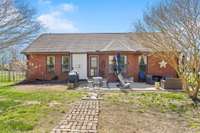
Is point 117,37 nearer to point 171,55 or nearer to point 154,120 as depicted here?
point 171,55

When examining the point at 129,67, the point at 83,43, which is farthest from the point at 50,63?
the point at 129,67

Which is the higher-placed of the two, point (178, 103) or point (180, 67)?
point (180, 67)

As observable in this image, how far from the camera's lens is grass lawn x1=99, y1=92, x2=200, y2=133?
8445 millimetres

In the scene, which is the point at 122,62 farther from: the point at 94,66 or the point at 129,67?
the point at 94,66

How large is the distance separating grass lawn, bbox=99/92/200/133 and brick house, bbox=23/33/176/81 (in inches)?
437

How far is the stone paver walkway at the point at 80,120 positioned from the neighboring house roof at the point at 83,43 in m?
14.0

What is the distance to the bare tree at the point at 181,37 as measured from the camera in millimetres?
13922

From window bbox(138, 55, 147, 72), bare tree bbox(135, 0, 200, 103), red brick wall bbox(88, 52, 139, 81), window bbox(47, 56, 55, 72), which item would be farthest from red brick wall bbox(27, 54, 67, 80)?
bare tree bbox(135, 0, 200, 103)

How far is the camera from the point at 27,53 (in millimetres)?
26453

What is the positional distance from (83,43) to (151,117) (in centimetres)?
1860

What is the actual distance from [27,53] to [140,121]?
19098 mm

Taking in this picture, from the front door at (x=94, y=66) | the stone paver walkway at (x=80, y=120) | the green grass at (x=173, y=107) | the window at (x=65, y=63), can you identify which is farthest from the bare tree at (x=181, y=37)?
the window at (x=65, y=63)

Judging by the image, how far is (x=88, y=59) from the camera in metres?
26.1

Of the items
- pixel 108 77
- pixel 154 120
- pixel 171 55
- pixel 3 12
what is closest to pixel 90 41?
pixel 108 77
